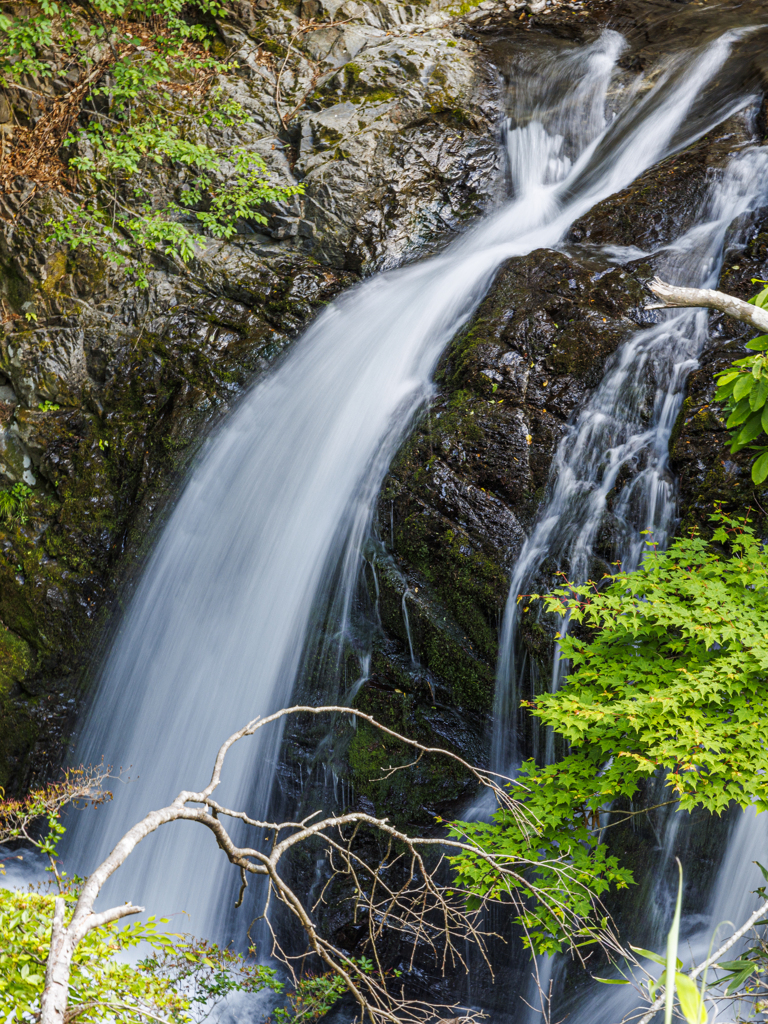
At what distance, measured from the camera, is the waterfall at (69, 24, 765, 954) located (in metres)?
5.52

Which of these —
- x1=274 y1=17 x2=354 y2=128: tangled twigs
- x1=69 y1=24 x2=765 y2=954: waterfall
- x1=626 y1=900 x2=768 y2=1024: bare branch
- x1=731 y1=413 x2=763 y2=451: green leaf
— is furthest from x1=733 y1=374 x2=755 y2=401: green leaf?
x1=274 y1=17 x2=354 y2=128: tangled twigs

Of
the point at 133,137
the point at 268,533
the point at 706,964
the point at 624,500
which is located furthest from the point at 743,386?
the point at 133,137

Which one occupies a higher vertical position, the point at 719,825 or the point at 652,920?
the point at 719,825

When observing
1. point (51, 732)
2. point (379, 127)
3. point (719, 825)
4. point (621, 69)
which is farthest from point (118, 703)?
point (621, 69)

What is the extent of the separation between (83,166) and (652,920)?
8068mm

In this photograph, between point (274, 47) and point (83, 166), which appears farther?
point (274, 47)

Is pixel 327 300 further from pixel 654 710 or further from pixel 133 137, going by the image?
pixel 654 710

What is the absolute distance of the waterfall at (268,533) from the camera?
18.1 ft

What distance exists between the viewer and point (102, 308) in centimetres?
745

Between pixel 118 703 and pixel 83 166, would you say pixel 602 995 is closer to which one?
pixel 118 703

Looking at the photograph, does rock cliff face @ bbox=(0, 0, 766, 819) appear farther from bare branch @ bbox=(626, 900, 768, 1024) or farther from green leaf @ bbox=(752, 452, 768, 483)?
bare branch @ bbox=(626, 900, 768, 1024)

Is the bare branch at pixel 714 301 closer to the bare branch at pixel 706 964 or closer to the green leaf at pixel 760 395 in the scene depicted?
the green leaf at pixel 760 395

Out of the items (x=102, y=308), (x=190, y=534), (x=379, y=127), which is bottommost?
(x=190, y=534)

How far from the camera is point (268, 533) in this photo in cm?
594
